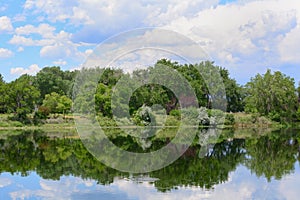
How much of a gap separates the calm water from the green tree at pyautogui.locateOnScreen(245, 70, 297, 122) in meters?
27.9

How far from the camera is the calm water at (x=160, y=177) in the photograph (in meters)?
11.6

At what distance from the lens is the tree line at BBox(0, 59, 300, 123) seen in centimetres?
3775

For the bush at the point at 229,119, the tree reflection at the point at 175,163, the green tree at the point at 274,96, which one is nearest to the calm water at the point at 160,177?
the tree reflection at the point at 175,163

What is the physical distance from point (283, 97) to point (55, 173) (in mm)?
38271

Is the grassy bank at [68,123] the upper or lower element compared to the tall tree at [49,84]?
lower

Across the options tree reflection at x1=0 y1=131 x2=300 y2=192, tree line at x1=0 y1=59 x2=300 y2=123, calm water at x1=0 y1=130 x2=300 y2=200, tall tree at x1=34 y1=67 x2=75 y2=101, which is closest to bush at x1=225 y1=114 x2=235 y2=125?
tree line at x1=0 y1=59 x2=300 y2=123

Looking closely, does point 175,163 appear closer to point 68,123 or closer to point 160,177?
point 160,177

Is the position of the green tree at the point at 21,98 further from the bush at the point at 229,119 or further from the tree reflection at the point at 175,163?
the bush at the point at 229,119

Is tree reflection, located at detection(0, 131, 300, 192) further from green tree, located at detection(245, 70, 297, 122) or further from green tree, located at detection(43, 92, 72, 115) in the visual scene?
green tree, located at detection(245, 70, 297, 122)

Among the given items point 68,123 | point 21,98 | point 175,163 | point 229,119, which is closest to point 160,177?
point 175,163

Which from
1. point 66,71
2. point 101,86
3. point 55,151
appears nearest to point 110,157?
point 55,151

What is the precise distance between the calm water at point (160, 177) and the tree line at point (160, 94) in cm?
1777

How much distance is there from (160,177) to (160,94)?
1193 inches

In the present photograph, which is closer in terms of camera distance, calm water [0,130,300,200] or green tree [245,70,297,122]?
calm water [0,130,300,200]
